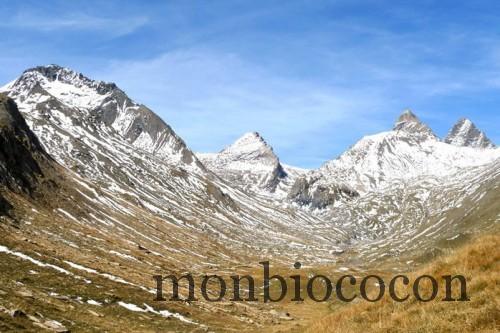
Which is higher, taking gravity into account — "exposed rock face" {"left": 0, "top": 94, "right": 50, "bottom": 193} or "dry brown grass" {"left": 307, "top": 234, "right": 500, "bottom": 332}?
"exposed rock face" {"left": 0, "top": 94, "right": 50, "bottom": 193}

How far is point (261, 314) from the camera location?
58.6m

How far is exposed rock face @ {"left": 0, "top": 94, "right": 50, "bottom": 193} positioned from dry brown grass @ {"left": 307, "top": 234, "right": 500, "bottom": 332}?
316 feet

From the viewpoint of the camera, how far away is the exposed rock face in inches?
4274

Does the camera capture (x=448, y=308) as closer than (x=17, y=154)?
Yes

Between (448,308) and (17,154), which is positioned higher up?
(17,154)

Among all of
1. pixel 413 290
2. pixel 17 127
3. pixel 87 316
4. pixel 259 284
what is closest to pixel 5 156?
pixel 17 127

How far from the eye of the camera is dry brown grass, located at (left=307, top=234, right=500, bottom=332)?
14.6 metres

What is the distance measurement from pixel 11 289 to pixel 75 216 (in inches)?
3817

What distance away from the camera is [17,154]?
125312mm

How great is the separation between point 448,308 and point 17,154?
127300mm

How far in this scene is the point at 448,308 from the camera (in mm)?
16266

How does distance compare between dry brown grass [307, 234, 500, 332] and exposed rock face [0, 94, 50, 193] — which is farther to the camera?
exposed rock face [0, 94, 50, 193]

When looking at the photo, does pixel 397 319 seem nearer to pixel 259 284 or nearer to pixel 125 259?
pixel 125 259

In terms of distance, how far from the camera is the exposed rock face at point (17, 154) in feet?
356
